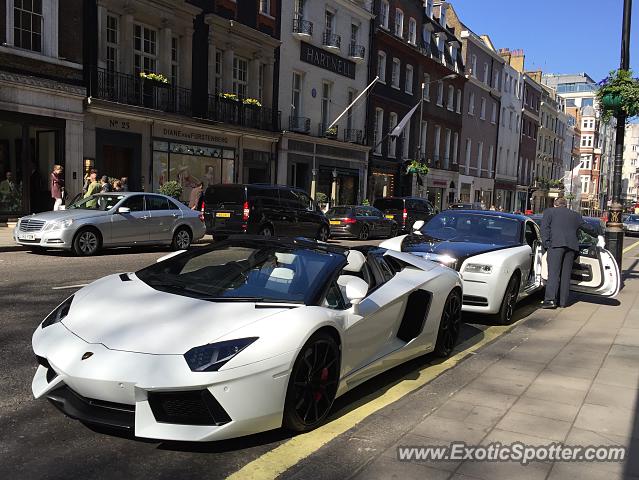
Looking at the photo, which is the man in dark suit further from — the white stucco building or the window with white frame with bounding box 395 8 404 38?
the window with white frame with bounding box 395 8 404 38

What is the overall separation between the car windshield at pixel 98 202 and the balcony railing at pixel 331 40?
67.4 feet

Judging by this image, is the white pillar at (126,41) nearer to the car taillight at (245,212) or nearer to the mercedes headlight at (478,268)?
the car taillight at (245,212)

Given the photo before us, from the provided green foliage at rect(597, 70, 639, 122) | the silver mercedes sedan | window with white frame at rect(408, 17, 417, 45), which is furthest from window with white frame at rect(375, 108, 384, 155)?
green foliage at rect(597, 70, 639, 122)

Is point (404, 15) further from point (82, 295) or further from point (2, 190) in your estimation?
point (82, 295)

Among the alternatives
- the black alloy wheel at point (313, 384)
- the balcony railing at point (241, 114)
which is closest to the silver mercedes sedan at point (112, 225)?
the black alloy wheel at point (313, 384)

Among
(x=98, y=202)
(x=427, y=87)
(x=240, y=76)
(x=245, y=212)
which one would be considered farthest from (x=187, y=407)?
(x=427, y=87)

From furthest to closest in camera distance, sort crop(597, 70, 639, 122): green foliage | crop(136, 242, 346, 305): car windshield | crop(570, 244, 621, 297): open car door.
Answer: crop(597, 70, 639, 122): green foliage → crop(570, 244, 621, 297): open car door → crop(136, 242, 346, 305): car windshield

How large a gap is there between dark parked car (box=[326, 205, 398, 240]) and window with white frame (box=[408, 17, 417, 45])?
2003cm

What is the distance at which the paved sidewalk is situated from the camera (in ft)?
10.8

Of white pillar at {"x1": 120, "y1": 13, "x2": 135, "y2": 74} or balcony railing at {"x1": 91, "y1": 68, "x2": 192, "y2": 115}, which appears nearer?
balcony railing at {"x1": 91, "y1": 68, "x2": 192, "y2": 115}

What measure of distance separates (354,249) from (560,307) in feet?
17.3

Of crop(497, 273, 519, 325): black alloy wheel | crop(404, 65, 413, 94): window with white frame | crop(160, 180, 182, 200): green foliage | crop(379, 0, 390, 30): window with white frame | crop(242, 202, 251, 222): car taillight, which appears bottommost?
crop(497, 273, 519, 325): black alloy wheel

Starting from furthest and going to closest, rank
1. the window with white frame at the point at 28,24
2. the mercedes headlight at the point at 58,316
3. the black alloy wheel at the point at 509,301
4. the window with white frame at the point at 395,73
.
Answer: the window with white frame at the point at 395,73 → the window with white frame at the point at 28,24 → the black alloy wheel at the point at 509,301 → the mercedes headlight at the point at 58,316

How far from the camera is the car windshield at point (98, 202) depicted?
500 inches
